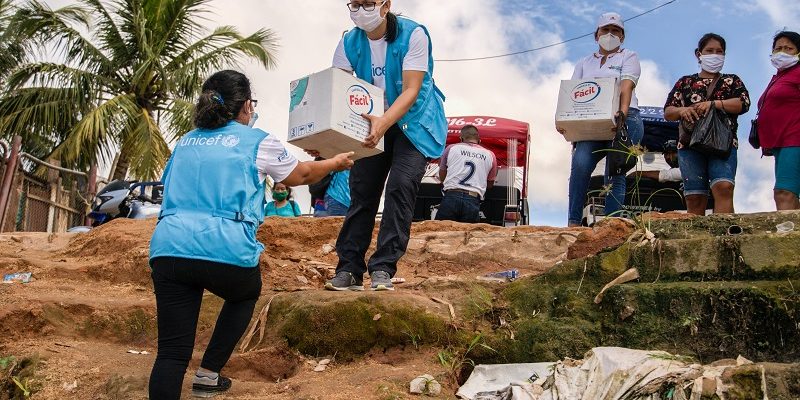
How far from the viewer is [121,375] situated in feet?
14.0

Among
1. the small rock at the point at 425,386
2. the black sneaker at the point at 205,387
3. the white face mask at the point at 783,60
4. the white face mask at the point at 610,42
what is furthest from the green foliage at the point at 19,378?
the white face mask at the point at 783,60

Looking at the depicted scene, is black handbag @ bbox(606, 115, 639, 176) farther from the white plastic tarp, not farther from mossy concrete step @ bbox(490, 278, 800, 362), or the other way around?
the white plastic tarp

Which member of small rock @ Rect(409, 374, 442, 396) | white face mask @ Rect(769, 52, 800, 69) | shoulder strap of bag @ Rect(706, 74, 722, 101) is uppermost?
white face mask @ Rect(769, 52, 800, 69)

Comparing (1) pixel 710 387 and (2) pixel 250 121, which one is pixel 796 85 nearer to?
(1) pixel 710 387

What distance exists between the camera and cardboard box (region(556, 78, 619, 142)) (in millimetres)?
6504

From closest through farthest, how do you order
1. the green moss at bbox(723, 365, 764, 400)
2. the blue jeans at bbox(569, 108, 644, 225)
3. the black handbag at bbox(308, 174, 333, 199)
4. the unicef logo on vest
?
the green moss at bbox(723, 365, 764, 400) → the unicef logo on vest → the blue jeans at bbox(569, 108, 644, 225) → the black handbag at bbox(308, 174, 333, 199)

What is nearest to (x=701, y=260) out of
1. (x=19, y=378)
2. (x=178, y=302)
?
(x=178, y=302)

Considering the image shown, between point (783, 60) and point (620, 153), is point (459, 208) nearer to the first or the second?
point (620, 153)

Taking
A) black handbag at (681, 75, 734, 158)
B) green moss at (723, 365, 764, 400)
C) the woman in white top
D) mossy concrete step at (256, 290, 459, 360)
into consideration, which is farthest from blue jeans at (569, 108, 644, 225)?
green moss at (723, 365, 764, 400)

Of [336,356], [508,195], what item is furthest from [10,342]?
[508,195]

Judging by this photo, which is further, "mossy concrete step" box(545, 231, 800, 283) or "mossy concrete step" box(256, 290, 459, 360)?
"mossy concrete step" box(256, 290, 459, 360)

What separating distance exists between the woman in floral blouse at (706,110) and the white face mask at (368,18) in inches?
108

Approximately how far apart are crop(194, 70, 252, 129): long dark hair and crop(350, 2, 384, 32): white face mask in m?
1.00

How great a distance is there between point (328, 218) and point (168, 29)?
13.2 m
